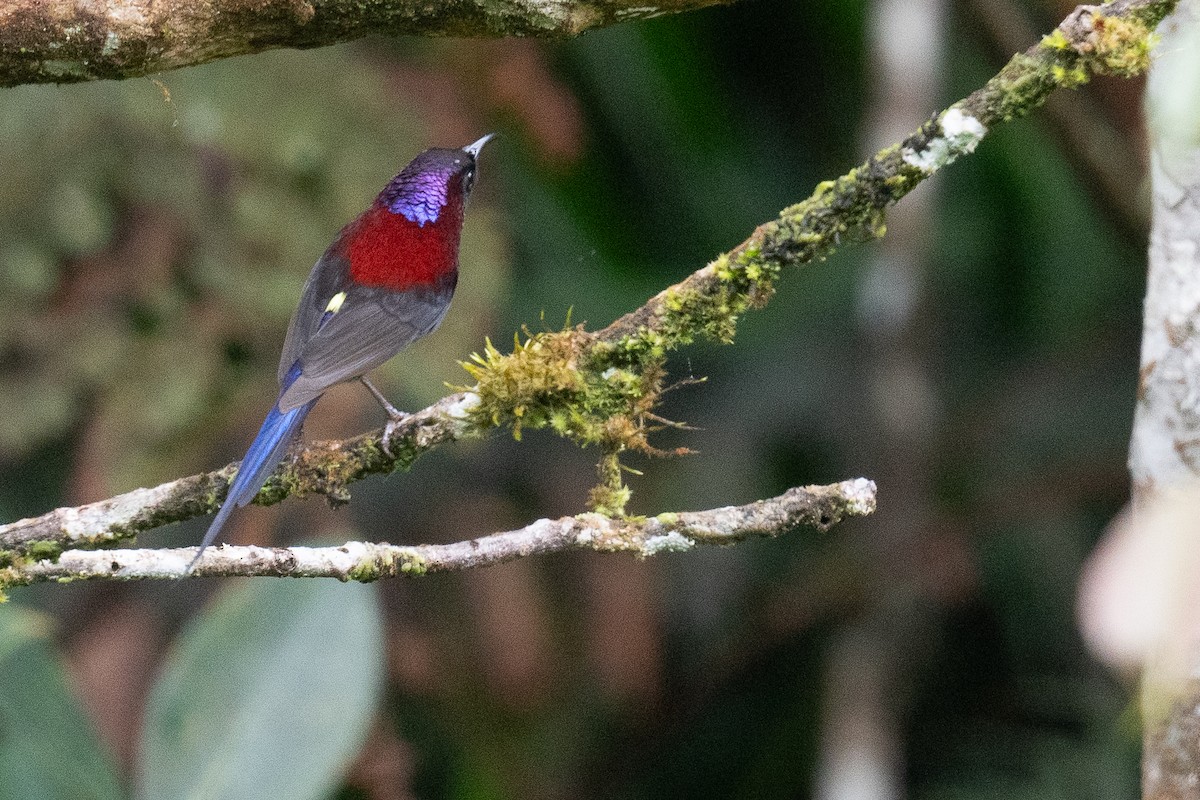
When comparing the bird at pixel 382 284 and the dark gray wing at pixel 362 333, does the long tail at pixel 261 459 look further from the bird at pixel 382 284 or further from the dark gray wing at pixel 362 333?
the dark gray wing at pixel 362 333

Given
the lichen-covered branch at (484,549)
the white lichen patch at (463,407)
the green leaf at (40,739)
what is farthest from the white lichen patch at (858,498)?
the green leaf at (40,739)

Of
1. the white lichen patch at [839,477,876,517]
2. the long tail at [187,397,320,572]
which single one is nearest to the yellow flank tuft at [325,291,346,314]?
the long tail at [187,397,320,572]

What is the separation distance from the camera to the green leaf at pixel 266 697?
272 cm

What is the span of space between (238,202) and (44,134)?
0.59 meters

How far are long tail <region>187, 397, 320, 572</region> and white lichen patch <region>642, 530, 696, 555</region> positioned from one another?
26.0 inches

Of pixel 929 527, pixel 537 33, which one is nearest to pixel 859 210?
pixel 537 33

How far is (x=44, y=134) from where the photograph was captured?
3.92m

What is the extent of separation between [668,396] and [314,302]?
1926 mm

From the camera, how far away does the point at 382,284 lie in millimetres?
3201

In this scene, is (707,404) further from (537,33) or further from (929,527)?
A: (537,33)

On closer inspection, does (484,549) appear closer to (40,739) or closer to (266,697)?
(266,697)

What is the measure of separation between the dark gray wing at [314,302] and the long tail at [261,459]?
44 centimetres

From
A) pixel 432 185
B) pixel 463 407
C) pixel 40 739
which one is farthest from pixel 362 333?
pixel 40 739

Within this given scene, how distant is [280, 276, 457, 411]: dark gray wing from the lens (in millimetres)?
2873
